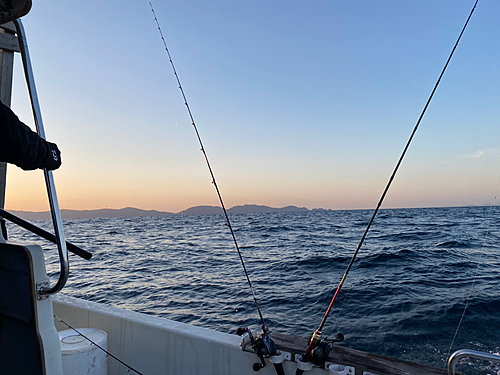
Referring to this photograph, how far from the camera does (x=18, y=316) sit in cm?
125

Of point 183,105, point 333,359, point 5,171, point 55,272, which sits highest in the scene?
point 183,105

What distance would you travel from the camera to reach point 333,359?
192cm

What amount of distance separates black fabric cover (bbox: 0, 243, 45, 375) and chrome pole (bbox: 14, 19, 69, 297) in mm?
66

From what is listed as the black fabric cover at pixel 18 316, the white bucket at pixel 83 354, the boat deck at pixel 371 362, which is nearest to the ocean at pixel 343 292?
the boat deck at pixel 371 362

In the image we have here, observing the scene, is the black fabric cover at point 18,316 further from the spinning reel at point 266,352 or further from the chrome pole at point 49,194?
the spinning reel at point 266,352

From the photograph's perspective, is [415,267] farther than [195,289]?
Yes

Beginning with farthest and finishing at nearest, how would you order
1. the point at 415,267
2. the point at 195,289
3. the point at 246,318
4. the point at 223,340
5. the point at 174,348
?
the point at 415,267 < the point at 195,289 < the point at 246,318 < the point at 174,348 < the point at 223,340

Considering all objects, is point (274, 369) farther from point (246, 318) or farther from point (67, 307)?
point (246, 318)

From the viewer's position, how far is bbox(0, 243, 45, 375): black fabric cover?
123cm

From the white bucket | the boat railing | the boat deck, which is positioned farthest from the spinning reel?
the white bucket

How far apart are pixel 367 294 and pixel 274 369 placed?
4865 millimetres

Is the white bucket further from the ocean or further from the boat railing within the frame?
the ocean

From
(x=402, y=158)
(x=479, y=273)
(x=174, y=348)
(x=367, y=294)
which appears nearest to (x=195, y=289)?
(x=367, y=294)

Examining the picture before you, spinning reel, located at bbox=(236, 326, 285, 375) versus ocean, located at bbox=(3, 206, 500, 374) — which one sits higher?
spinning reel, located at bbox=(236, 326, 285, 375)
